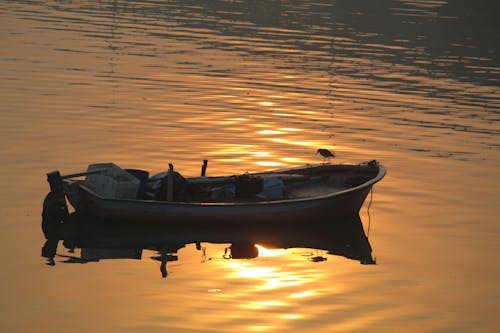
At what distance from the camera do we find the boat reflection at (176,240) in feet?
72.7

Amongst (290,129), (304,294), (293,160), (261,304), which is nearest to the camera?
(261,304)

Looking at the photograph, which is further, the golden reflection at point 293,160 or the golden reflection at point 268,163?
the golden reflection at point 293,160

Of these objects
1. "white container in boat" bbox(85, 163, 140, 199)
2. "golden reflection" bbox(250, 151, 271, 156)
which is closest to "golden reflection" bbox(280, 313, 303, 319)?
"white container in boat" bbox(85, 163, 140, 199)

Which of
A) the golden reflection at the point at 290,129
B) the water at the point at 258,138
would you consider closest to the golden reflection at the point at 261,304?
the water at the point at 258,138

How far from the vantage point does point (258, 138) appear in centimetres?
3331

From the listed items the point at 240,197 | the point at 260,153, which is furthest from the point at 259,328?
the point at 260,153

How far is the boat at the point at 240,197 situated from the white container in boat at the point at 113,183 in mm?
39

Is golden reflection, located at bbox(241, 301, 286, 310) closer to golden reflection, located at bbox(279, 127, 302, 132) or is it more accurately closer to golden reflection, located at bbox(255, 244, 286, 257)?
→ golden reflection, located at bbox(255, 244, 286, 257)

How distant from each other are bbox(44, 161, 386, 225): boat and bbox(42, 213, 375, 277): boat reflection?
22 cm

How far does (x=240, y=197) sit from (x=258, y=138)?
8.84 m

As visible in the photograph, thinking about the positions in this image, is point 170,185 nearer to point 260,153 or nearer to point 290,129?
point 260,153

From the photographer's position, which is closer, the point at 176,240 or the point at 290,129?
the point at 176,240

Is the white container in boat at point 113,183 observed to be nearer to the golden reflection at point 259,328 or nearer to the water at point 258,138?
the water at point 258,138

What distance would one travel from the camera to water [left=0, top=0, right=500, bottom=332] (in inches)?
762
